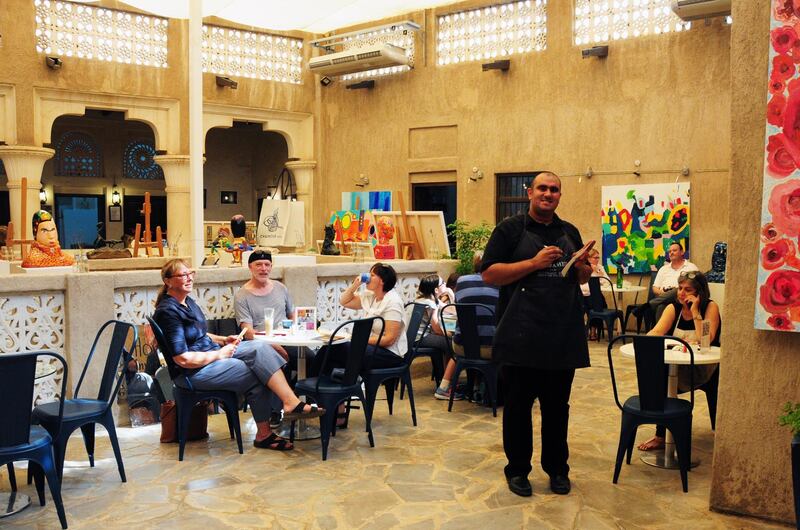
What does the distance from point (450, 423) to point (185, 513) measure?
2454 mm

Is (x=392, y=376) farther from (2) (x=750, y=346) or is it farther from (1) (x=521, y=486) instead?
(2) (x=750, y=346)

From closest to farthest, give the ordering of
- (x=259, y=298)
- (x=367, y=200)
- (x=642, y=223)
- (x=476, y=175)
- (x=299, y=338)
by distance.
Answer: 1. (x=299, y=338)
2. (x=259, y=298)
3. (x=642, y=223)
4. (x=476, y=175)
5. (x=367, y=200)

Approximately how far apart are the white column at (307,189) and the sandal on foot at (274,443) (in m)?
11.4

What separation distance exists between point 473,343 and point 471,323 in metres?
0.18

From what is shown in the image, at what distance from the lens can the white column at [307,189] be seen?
1650 cm

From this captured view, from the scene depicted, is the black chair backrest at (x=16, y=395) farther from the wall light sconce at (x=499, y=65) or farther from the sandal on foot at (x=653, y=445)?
the wall light sconce at (x=499, y=65)

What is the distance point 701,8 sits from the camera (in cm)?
1078

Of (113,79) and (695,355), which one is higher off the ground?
(113,79)

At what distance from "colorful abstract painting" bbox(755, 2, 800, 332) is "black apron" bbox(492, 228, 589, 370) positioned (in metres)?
0.93

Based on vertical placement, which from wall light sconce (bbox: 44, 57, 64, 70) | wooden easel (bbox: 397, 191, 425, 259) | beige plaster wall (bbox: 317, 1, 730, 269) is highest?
wall light sconce (bbox: 44, 57, 64, 70)

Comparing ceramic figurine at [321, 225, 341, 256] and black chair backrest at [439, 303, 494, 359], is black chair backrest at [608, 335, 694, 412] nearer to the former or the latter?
black chair backrest at [439, 303, 494, 359]

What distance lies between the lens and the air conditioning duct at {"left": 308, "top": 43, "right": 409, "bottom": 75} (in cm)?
1448


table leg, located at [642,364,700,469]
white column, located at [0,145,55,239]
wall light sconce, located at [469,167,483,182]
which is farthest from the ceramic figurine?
table leg, located at [642,364,700,469]

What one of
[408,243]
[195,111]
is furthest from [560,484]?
[195,111]
